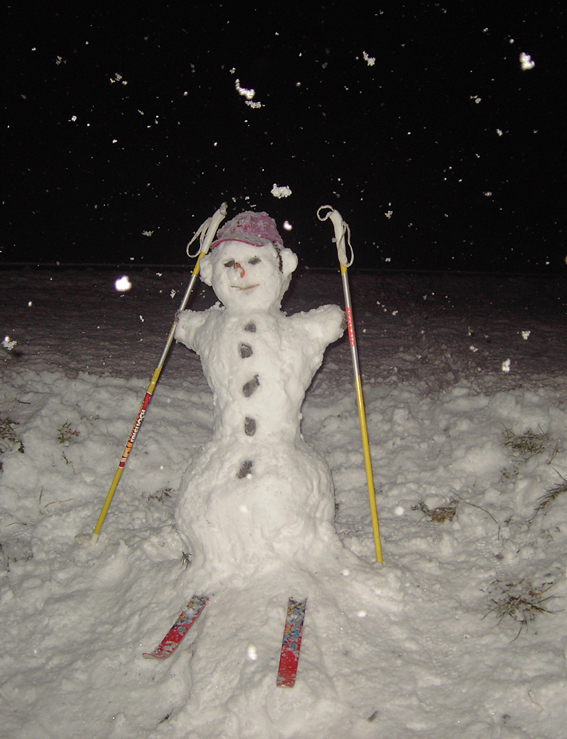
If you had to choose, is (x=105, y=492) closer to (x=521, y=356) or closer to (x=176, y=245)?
(x=521, y=356)

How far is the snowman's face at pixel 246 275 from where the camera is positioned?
9.23 feet

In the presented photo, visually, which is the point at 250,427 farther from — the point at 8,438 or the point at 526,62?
the point at 526,62

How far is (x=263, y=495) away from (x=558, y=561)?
5.15 ft

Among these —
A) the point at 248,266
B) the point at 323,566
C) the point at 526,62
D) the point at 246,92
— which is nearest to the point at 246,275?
the point at 248,266

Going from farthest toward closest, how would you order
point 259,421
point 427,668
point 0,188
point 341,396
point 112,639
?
point 0,188
point 341,396
point 259,421
point 112,639
point 427,668

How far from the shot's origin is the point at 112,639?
2559 mm

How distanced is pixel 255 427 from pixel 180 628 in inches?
40.7

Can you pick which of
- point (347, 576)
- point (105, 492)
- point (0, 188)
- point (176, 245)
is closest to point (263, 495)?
point (347, 576)

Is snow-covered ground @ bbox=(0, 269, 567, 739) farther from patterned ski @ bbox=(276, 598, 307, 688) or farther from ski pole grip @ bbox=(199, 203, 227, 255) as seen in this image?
ski pole grip @ bbox=(199, 203, 227, 255)

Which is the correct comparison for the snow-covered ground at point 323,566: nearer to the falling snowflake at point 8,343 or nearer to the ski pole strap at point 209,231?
the falling snowflake at point 8,343

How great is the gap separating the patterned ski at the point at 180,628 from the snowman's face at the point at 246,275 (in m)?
1.55

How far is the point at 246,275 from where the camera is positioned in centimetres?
280

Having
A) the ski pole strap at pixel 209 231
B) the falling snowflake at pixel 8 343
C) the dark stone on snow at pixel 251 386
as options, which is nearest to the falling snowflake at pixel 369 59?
the ski pole strap at pixel 209 231

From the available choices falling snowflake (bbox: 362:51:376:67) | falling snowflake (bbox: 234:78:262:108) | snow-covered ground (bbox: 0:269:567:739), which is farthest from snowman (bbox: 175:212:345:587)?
falling snowflake (bbox: 362:51:376:67)
